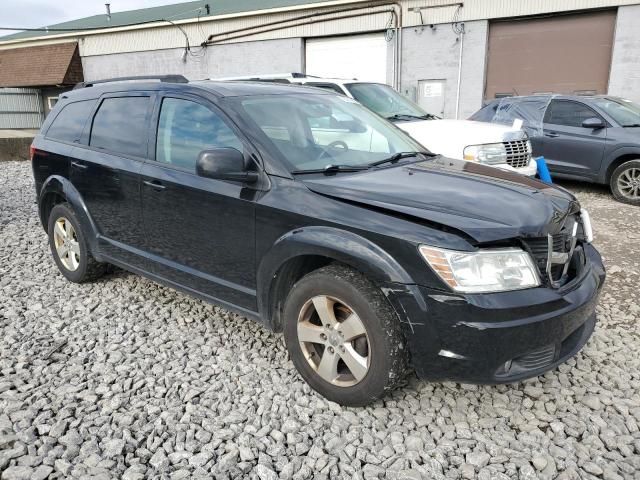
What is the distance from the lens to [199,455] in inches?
Result: 96.9

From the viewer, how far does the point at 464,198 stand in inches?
106

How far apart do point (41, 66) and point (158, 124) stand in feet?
87.0

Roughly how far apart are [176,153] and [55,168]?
168 cm

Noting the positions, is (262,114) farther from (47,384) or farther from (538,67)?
(538,67)

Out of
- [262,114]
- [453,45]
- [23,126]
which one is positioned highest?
[453,45]

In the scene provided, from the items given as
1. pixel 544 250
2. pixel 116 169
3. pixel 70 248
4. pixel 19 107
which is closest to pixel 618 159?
pixel 544 250

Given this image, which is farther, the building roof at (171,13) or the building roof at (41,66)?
the building roof at (41,66)

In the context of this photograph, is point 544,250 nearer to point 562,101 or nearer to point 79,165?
point 79,165

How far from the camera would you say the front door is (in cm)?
314

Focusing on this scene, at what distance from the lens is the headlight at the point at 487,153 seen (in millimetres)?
6176

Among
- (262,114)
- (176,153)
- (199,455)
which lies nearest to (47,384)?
(199,455)

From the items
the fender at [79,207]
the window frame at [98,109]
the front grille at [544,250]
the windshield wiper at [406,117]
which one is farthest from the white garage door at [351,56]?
the front grille at [544,250]

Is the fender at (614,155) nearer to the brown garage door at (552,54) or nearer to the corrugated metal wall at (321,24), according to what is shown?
the brown garage door at (552,54)

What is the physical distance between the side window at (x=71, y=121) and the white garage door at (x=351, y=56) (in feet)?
42.2
